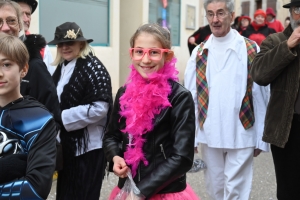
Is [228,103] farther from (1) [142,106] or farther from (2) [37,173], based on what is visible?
(2) [37,173]

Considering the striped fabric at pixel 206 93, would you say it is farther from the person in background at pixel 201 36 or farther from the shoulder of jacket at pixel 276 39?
the person in background at pixel 201 36

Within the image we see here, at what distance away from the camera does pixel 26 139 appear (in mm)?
1861

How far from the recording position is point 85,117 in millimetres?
3232

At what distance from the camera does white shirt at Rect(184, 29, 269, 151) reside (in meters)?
3.48

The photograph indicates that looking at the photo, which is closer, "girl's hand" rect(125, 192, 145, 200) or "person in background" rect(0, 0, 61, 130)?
"girl's hand" rect(125, 192, 145, 200)

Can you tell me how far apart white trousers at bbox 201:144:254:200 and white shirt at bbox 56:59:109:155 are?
3.12 ft

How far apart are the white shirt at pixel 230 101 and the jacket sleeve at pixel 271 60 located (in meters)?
0.25

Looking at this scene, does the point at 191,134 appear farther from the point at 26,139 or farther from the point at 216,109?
the point at 216,109

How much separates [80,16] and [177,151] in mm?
6659

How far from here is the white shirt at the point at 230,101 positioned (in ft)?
11.4

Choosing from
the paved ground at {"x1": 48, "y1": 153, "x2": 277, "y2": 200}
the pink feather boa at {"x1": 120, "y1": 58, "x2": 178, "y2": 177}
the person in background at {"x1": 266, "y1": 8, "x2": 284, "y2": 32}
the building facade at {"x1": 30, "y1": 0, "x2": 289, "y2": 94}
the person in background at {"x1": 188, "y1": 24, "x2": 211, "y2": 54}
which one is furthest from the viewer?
the person in background at {"x1": 266, "y1": 8, "x2": 284, "y2": 32}

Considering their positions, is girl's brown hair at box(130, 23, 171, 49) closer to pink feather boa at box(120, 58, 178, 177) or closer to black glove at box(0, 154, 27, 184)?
pink feather boa at box(120, 58, 178, 177)

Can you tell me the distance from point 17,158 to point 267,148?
7.42 feet

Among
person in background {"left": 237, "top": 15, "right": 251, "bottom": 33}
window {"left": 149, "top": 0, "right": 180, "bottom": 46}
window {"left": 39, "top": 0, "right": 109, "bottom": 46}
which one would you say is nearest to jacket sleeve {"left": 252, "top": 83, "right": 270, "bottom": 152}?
window {"left": 39, "top": 0, "right": 109, "bottom": 46}
